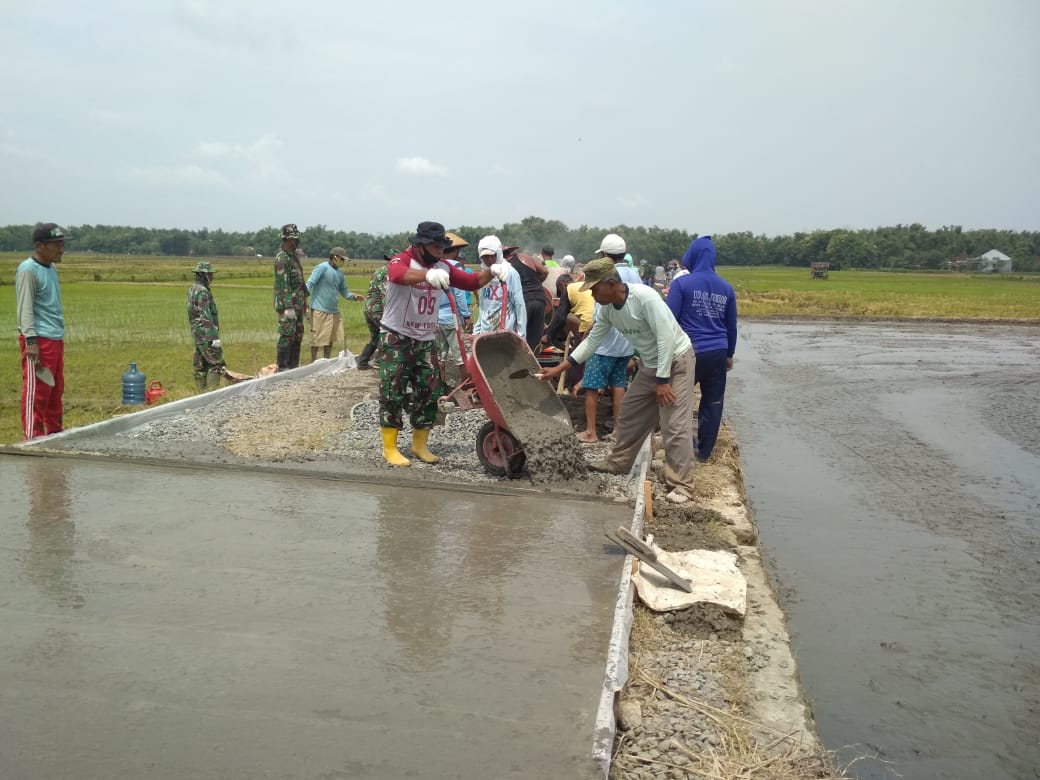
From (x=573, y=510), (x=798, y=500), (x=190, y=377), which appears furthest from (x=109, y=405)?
(x=798, y=500)

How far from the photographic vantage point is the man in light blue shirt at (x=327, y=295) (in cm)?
1184

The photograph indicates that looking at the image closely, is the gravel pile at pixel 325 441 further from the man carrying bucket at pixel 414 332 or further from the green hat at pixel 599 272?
the green hat at pixel 599 272

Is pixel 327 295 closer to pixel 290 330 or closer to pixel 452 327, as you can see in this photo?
pixel 290 330

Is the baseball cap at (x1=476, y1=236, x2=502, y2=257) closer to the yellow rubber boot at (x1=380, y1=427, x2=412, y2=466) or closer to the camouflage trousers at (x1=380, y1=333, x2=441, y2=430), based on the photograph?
the camouflage trousers at (x1=380, y1=333, x2=441, y2=430)

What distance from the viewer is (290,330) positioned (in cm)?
1138

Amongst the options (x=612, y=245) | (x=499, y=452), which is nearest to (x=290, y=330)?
(x=612, y=245)

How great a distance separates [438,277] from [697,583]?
2.52 m

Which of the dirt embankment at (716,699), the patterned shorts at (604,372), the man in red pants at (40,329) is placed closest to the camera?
the dirt embankment at (716,699)

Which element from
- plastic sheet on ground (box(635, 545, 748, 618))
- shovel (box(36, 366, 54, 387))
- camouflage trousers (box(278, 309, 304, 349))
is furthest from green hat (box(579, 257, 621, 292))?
camouflage trousers (box(278, 309, 304, 349))

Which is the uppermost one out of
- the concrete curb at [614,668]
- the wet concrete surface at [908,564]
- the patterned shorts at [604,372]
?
the patterned shorts at [604,372]

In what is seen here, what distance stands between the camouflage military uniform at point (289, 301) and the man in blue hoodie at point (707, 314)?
581cm

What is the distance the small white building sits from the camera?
88.2m

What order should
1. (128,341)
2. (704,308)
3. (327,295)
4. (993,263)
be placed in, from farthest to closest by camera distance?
1. (993,263)
2. (128,341)
3. (327,295)
4. (704,308)

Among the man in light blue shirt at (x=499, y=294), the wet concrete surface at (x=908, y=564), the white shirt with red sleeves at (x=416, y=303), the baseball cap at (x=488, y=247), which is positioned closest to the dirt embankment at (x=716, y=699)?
the wet concrete surface at (x=908, y=564)
